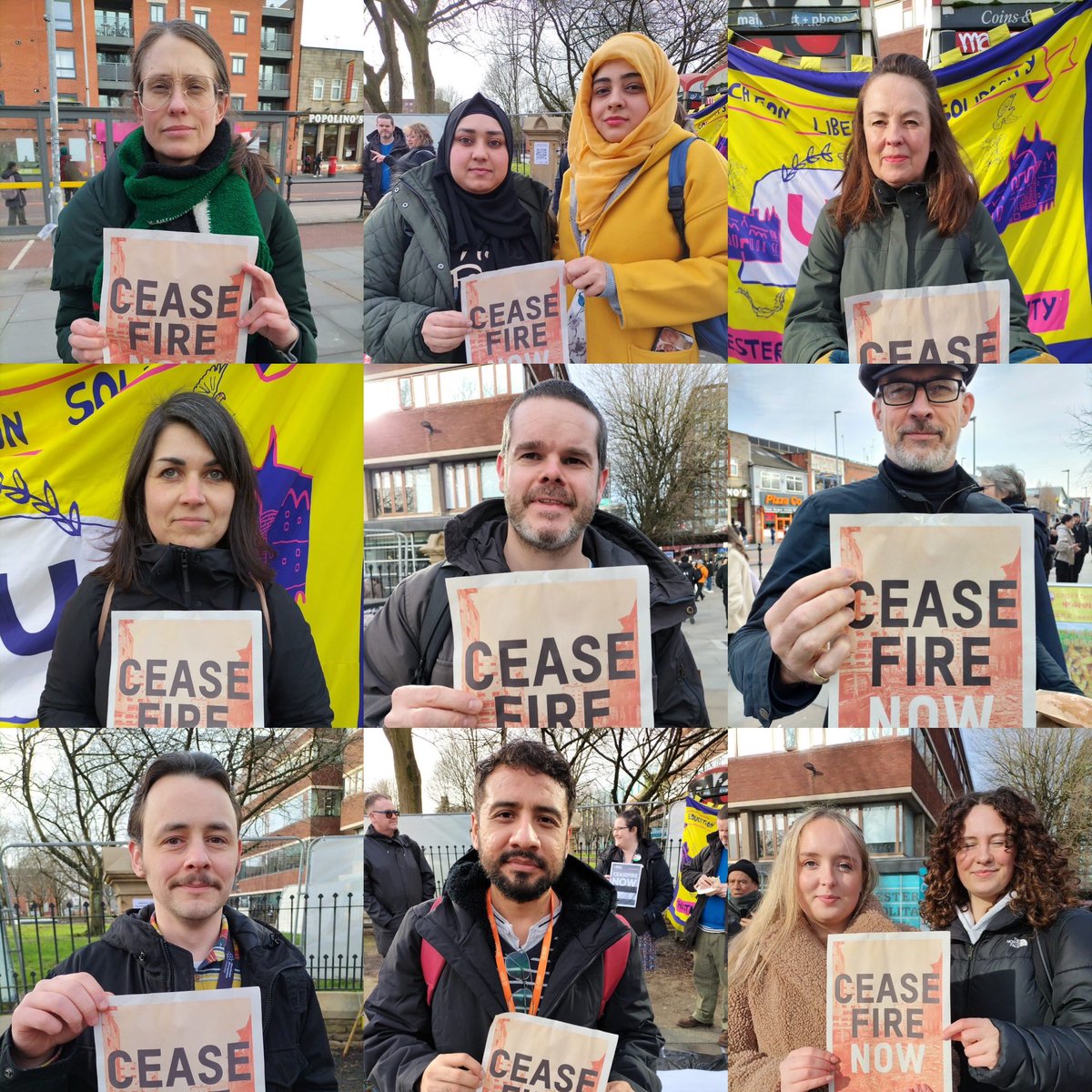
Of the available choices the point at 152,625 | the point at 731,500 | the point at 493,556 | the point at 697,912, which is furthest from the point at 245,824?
the point at 731,500

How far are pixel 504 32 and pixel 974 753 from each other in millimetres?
2974

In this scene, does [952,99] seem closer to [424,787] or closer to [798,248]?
[798,248]

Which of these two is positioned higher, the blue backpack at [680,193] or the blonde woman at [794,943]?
the blue backpack at [680,193]

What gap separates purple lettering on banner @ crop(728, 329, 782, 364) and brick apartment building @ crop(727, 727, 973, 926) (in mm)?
1309

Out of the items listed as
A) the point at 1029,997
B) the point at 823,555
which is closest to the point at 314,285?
the point at 823,555

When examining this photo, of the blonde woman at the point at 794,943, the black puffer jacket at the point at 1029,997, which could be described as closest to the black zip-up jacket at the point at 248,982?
the blonde woman at the point at 794,943

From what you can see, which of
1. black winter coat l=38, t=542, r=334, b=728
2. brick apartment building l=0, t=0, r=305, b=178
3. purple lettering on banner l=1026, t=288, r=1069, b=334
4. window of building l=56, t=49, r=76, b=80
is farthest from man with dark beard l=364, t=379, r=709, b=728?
window of building l=56, t=49, r=76, b=80

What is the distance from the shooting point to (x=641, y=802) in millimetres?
4234

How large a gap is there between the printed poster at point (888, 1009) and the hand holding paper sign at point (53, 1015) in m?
2.31

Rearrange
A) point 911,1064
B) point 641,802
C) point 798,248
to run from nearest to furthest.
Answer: point 911,1064
point 641,802
point 798,248

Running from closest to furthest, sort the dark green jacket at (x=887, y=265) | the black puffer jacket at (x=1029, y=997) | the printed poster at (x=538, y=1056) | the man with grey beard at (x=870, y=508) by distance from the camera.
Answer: the printed poster at (x=538, y=1056) < the black puffer jacket at (x=1029, y=997) < the man with grey beard at (x=870, y=508) < the dark green jacket at (x=887, y=265)

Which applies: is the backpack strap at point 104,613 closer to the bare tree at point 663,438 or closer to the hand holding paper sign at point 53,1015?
the hand holding paper sign at point 53,1015

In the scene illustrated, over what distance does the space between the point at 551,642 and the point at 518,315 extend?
111 cm

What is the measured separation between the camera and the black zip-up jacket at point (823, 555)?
13.4 feet
